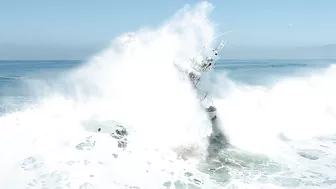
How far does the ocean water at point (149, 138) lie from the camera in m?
20.3

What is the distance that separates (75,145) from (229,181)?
962cm

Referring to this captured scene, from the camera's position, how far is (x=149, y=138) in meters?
25.0

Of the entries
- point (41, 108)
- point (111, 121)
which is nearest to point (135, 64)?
point (111, 121)

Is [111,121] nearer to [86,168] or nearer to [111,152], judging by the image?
[111,152]

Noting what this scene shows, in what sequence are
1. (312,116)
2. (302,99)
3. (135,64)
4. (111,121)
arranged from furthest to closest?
(302,99) < (312,116) < (135,64) < (111,121)

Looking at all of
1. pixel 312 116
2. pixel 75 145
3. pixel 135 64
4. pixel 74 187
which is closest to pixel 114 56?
pixel 135 64

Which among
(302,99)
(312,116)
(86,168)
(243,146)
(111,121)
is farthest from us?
(302,99)

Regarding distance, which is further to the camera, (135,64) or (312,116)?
(312,116)

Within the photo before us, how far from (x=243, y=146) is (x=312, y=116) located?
15364 millimetres

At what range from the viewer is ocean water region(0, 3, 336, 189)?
801 inches

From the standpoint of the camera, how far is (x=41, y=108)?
89.8 ft

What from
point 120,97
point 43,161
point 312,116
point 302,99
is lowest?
point 43,161

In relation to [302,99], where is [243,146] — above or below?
below

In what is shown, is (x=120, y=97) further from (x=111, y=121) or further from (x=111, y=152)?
(x=111, y=152)
